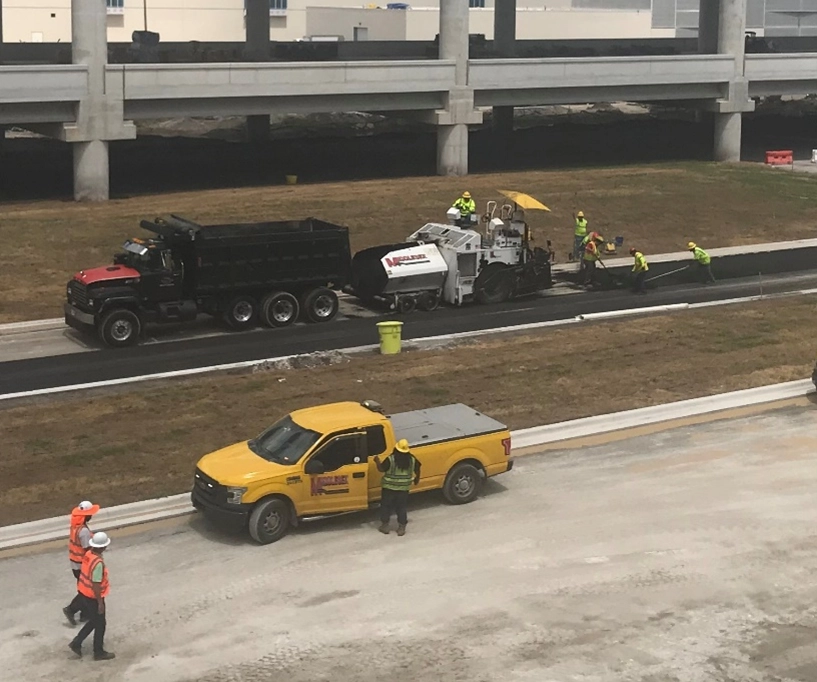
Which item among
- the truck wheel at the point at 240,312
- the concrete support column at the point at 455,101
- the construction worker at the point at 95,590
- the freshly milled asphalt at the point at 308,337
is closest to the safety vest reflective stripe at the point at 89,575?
the construction worker at the point at 95,590

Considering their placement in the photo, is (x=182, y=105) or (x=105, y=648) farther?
(x=182, y=105)

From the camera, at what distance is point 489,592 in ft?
52.7

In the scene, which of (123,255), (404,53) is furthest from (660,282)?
(404,53)

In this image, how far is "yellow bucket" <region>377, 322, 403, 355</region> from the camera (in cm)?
2762

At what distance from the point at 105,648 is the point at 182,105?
3367 cm

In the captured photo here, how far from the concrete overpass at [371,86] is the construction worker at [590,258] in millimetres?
16158

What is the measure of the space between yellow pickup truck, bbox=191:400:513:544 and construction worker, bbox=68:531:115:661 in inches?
134

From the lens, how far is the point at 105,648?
48.1 ft

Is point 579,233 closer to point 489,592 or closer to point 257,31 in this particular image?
point 489,592

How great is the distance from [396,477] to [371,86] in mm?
33287

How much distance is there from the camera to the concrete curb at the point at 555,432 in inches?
717

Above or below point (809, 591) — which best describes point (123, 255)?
above

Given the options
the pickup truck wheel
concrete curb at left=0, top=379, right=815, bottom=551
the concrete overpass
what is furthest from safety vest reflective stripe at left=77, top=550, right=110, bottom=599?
the concrete overpass

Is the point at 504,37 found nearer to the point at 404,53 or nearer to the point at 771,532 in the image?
Result: the point at 404,53
